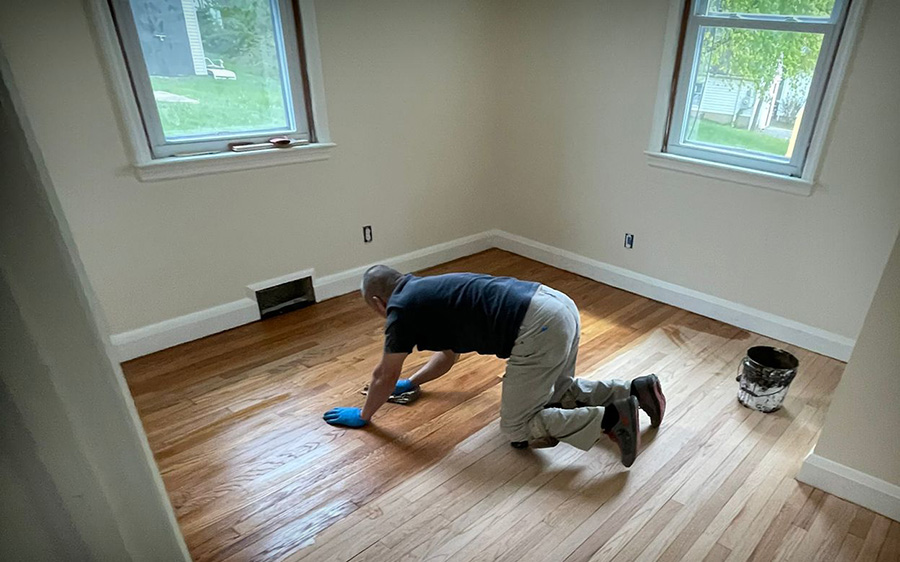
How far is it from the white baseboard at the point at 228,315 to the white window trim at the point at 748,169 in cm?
162

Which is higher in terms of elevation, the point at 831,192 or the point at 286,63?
the point at 286,63

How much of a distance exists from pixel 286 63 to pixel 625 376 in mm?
2412

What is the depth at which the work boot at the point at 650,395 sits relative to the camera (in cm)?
217

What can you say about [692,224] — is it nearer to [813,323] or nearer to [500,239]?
[813,323]

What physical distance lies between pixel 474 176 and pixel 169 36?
211cm

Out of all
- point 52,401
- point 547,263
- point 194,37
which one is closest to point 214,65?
point 194,37

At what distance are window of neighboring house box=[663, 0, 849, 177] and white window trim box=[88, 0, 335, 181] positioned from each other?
199cm

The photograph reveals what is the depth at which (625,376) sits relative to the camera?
2568 mm

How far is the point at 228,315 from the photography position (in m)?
2.99

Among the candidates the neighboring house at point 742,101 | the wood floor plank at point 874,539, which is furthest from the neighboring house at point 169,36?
the wood floor plank at point 874,539

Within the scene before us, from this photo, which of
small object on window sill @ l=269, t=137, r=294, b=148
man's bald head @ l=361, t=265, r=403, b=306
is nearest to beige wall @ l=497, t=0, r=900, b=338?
small object on window sill @ l=269, t=137, r=294, b=148

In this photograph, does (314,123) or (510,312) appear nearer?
(510,312)

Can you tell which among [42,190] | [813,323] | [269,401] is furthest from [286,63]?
[813,323]

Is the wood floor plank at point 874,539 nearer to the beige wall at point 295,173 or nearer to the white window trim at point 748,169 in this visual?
the white window trim at point 748,169
